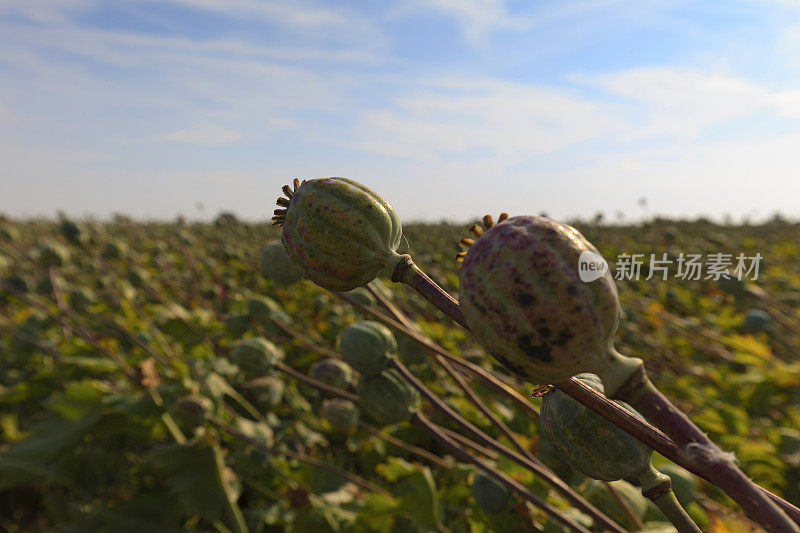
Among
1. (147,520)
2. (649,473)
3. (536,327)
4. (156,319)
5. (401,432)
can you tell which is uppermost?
(536,327)

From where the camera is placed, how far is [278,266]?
5.61 ft

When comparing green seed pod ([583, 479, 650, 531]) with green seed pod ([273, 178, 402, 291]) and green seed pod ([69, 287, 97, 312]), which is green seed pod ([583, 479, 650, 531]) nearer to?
green seed pod ([273, 178, 402, 291])

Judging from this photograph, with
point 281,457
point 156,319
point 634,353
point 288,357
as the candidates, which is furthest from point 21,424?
point 634,353

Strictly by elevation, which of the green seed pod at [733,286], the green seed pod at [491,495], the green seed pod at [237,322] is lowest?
the green seed pod at [491,495]

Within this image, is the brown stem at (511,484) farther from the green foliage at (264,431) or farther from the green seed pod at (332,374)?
the green seed pod at (332,374)

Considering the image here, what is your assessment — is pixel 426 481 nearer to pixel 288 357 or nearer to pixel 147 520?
pixel 147 520

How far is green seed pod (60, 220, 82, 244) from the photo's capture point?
142 inches

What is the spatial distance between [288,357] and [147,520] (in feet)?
5.83

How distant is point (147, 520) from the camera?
2307mm

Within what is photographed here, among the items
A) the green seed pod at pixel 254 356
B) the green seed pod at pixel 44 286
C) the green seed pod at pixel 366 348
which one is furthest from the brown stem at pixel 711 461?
the green seed pod at pixel 44 286

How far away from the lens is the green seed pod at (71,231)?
11.8 feet

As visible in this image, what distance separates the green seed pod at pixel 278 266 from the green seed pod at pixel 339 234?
105cm

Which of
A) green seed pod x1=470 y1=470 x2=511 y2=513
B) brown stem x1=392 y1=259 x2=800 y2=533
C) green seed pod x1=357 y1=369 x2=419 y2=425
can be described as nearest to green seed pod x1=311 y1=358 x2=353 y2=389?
green seed pod x1=357 y1=369 x2=419 y2=425

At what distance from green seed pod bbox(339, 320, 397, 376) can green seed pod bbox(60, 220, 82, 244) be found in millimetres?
3102
